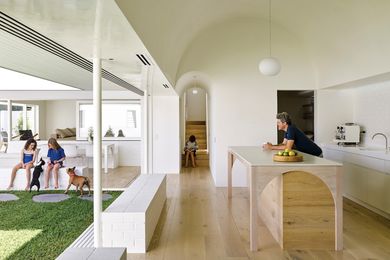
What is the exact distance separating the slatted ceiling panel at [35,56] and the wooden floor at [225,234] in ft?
6.99

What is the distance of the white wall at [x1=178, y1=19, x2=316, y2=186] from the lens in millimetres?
5938

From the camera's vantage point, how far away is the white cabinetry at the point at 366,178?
3.91 meters

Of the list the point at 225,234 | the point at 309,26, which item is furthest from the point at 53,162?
the point at 309,26

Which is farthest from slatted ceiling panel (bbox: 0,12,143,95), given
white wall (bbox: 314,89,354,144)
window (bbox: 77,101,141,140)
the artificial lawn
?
white wall (bbox: 314,89,354,144)

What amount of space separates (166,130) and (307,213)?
15.8 feet

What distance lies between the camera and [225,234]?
3.39 meters

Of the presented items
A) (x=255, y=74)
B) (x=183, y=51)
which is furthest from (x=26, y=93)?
(x=255, y=74)

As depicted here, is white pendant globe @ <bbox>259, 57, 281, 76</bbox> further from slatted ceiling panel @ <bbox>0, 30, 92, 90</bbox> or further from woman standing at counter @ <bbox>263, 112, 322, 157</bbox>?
slatted ceiling panel @ <bbox>0, 30, 92, 90</bbox>

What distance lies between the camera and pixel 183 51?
5.86 metres

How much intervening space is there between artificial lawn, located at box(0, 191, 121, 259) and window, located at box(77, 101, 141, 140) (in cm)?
420

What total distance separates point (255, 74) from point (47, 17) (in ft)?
15.4

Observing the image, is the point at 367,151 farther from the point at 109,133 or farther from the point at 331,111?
the point at 109,133

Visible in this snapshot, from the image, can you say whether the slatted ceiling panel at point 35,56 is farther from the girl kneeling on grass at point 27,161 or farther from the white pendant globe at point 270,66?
the white pendant globe at point 270,66

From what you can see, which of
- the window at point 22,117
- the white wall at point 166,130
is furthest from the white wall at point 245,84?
the window at point 22,117
